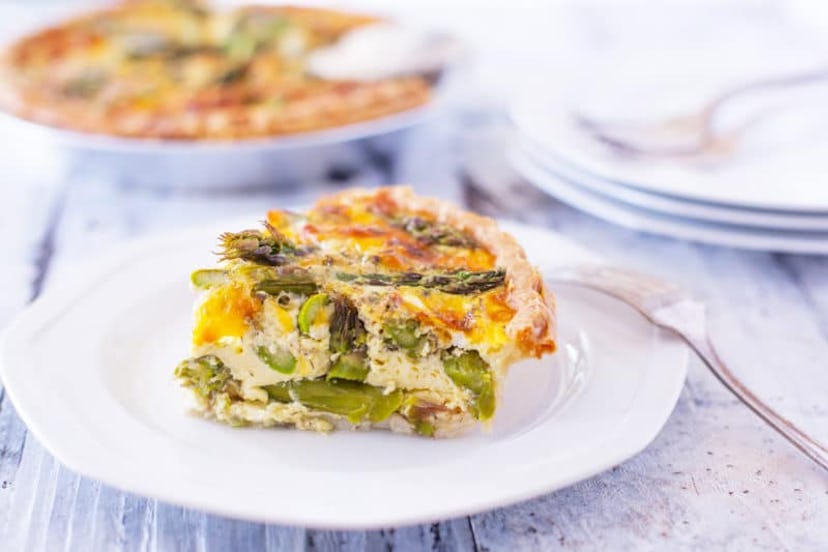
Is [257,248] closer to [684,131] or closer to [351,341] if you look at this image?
[351,341]

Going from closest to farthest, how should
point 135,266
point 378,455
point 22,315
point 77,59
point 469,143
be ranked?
point 378,455 < point 22,315 < point 135,266 < point 469,143 < point 77,59

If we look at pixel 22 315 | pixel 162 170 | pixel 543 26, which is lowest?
pixel 543 26

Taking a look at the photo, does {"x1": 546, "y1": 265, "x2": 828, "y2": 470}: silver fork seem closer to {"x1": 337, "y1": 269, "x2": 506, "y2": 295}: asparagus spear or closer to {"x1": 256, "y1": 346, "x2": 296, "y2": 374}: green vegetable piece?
{"x1": 337, "y1": 269, "x2": 506, "y2": 295}: asparagus spear

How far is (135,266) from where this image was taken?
312 centimetres

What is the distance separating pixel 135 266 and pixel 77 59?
6.90 ft

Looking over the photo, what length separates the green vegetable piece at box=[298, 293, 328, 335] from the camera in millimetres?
2490

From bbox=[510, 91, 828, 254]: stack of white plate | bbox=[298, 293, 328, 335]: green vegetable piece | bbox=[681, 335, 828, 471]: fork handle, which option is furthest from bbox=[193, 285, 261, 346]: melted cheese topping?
bbox=[510, 91, 828, 254]: stack of white plate

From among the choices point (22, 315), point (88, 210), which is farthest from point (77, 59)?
point (22, 315)

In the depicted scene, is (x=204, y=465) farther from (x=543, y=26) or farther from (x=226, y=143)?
(x=543, y=26)

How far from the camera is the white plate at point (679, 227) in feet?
10.6

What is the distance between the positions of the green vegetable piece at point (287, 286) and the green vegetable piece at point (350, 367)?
18 cm

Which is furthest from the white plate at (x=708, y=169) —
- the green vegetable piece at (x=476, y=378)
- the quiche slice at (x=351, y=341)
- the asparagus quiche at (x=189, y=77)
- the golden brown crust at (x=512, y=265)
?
the green vegetable piece at (x=476, y=378)

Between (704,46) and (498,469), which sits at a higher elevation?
(498,469)

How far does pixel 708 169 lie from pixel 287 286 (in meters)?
1.83
